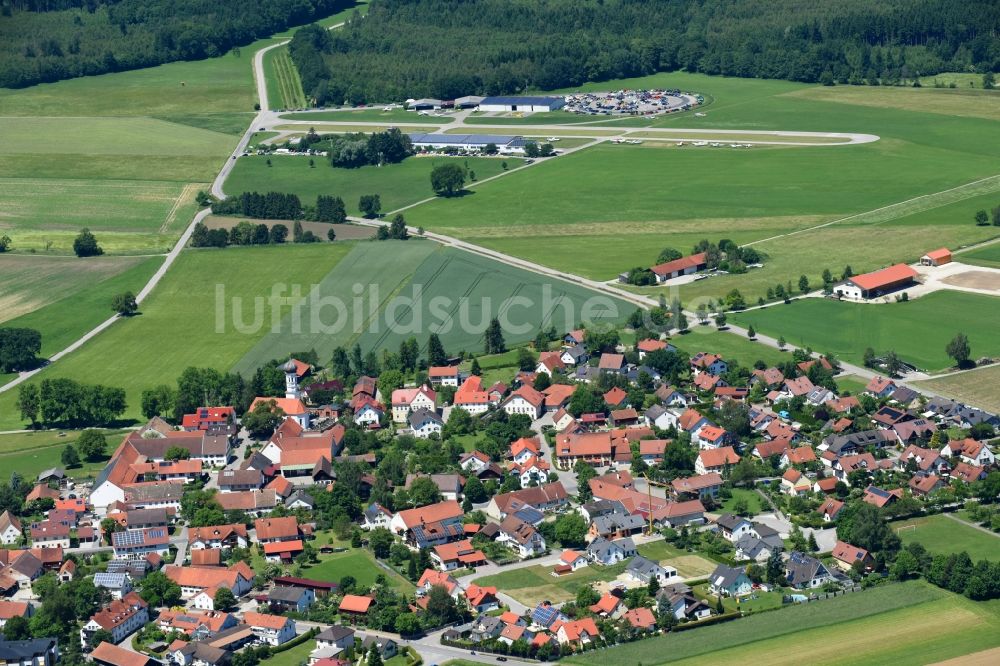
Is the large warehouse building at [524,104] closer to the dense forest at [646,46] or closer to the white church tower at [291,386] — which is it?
the dense forest at [646,46]

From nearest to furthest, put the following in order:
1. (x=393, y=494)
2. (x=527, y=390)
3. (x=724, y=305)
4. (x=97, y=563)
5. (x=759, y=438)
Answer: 1. (x=97, y=563)
2. (x=393, y=494)
3. (x=759, y=438)
4. (x=527, y=390)
5. (x=724, y=305)

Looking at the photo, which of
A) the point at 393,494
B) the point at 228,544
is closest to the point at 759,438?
the point at 393,494

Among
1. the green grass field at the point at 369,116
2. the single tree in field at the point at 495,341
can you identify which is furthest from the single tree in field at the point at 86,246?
the green grass field at the point at 369,116

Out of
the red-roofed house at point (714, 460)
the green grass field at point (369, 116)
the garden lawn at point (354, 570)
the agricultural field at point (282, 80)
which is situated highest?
the agricultural field at point (282, 80)

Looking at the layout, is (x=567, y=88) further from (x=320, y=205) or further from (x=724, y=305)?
(x=724, y=305)

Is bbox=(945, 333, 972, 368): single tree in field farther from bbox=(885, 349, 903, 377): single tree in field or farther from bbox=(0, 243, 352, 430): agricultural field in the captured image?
bbox=(0, 243, 352, 430): agricultural field

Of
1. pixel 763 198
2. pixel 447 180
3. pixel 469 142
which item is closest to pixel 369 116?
pixel 469 142
